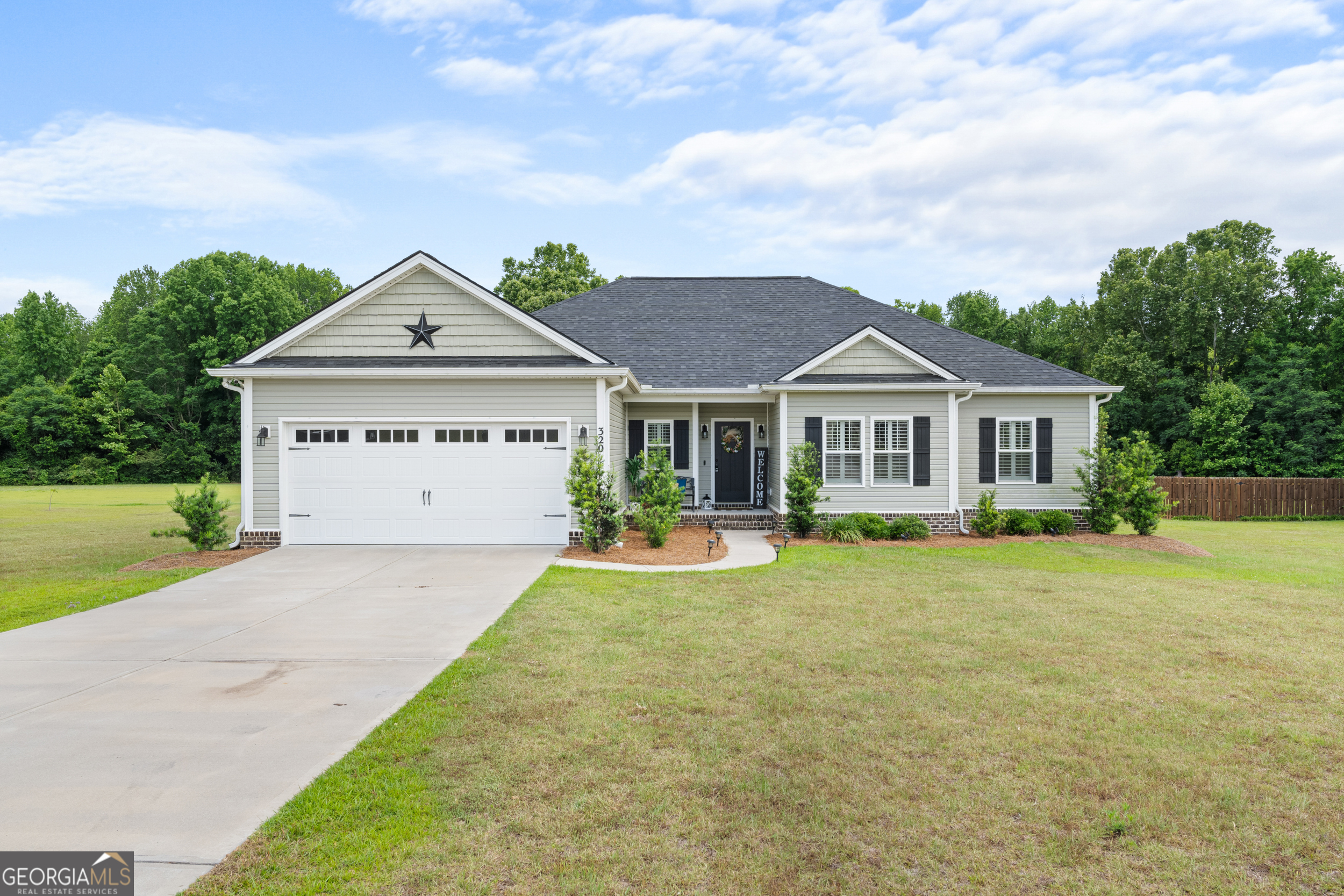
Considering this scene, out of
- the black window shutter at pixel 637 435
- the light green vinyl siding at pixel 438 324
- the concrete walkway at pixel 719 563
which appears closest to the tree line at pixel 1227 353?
the black window shutter at pixel 637 435

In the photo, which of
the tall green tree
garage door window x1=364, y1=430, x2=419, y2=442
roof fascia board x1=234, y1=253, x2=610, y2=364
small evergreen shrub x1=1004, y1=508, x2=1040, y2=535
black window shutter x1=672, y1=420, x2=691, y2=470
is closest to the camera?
roof fascia board x1=234, y1=253, x2=610, y2=364

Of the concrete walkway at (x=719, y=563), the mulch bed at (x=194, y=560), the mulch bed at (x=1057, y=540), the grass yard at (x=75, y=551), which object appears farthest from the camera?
the mulch bed at (x=1057, y=540)

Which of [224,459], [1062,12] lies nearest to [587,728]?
[1062,12]

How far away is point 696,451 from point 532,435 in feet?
18.0

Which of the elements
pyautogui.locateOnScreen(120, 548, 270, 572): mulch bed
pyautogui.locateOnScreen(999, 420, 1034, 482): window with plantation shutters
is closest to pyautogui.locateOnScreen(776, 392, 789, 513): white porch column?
pyautogui.locateOnScreen(999, 420, 1034, 482): window with plantation shutters

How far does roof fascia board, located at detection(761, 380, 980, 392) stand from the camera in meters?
14.7

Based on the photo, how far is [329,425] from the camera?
505 inches

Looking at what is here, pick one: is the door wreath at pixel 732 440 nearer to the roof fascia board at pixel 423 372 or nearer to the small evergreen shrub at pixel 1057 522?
the roof fascia board at pixel 423 372

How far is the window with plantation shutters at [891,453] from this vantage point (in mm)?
15125

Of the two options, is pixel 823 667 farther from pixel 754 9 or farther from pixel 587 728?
pixel 754 9

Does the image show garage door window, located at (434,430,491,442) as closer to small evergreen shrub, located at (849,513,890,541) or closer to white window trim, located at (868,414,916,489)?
small evergreen shrub, located at (849,513,890,541)

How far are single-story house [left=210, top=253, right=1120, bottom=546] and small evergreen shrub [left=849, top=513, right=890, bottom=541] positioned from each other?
0.64 metres

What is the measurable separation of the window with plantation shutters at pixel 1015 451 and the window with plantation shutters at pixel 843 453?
12.1 ft

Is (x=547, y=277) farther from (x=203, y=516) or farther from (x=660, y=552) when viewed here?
(x=660, y=552)
